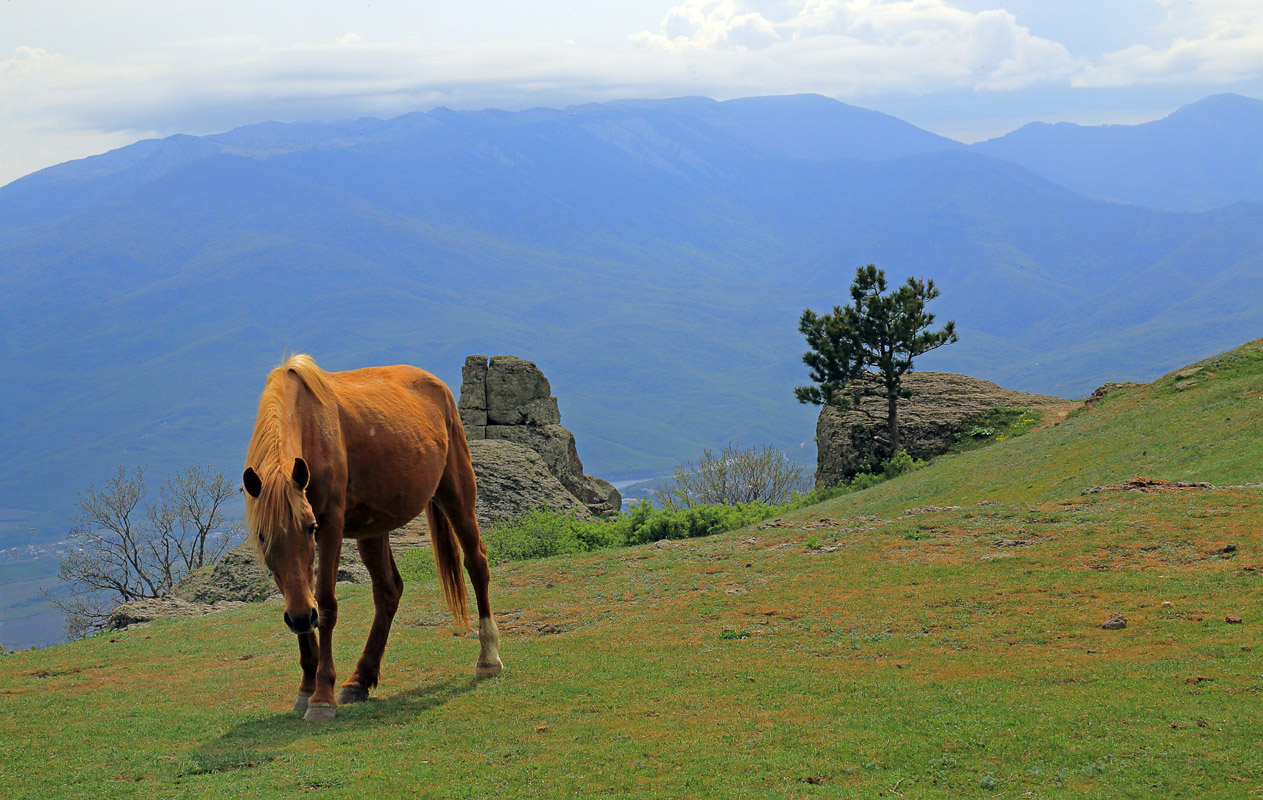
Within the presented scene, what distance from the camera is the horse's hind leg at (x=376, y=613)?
10906mm

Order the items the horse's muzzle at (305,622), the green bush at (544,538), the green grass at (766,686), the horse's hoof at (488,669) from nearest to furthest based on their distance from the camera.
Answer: the green grass at (766,686) < the horse's muzzle at (305,622) < the horse's hoof at (488,669) < the green bush at (544,538)

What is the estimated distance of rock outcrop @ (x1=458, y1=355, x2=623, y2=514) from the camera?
38875 mm

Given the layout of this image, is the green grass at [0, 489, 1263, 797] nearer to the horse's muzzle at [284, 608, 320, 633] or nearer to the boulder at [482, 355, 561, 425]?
the horse's muzzle at [284, 608, 320, 633]

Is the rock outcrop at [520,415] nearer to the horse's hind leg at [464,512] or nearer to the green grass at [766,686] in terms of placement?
the green grass at [766,686]

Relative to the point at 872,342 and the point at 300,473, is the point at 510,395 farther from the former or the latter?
the point at 300,473

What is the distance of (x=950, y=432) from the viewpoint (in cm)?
3656

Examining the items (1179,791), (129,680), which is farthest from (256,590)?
(1179,791)

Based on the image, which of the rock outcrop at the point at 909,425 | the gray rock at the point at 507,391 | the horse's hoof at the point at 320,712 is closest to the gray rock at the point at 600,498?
the gray rock at the point at 507,391

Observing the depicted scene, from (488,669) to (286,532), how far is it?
397cm

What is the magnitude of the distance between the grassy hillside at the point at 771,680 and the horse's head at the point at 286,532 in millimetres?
1269

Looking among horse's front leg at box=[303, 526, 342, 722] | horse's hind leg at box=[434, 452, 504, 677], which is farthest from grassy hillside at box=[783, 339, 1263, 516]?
horse's front leg at box=[303, 526, 342, 722]

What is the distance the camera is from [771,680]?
34.5 feet

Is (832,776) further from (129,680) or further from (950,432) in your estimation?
(950,432)

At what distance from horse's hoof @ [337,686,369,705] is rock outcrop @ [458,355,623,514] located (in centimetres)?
2729
